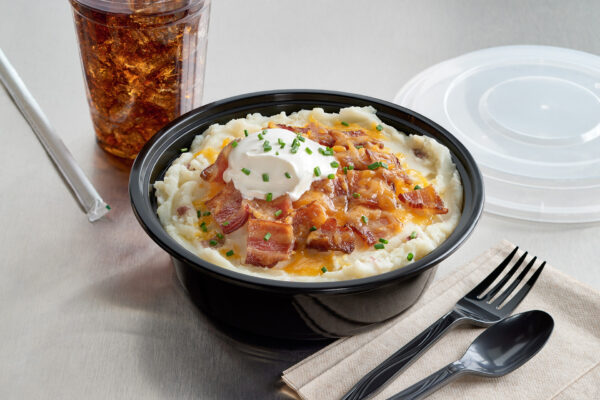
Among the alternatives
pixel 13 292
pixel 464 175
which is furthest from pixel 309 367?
pixel 13 292

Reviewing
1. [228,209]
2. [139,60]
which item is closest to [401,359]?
[228,209]

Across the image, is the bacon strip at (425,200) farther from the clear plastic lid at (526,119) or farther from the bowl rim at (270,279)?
the clear plastic lid at (526,119)

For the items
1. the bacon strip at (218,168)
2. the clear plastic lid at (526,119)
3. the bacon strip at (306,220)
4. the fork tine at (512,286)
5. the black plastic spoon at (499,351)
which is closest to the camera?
the black plastic spoon at (499,351)

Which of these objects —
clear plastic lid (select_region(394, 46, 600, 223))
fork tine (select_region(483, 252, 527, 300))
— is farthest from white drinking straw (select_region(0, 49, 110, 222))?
clear plastic lid (select_region(394, 46, 600, 223))

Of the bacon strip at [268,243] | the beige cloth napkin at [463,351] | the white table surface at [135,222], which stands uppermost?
the bacon strip at [268,243]

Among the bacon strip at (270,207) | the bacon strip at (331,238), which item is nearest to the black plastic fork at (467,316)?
the bacon strip at (331,238)

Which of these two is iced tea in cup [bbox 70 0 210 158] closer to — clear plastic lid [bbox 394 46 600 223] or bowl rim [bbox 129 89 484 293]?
bowl rim [bbox 129 89 484 293]
